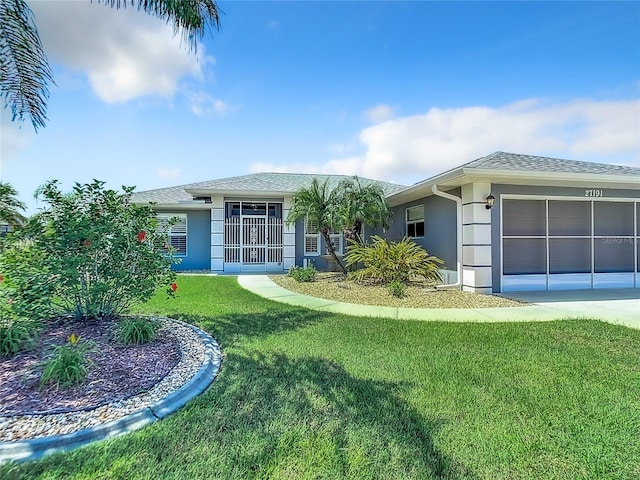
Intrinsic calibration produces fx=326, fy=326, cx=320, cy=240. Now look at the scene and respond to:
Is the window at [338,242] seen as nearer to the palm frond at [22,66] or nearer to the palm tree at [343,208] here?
the palm tree at [343,208]

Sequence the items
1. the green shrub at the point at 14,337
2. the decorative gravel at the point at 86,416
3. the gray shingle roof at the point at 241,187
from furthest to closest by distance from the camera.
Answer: the gray shingle roof at the point at 241,187, the green shrub at the point at 14,337, the decorative gravel at the point at 86,416

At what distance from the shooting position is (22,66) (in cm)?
501

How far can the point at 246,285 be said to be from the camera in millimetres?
10719

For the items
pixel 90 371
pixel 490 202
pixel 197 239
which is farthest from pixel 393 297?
pixel 197 239

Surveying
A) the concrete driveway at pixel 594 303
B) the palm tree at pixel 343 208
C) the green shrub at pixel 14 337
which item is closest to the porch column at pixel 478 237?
the concrete driveway at pixel 594 303

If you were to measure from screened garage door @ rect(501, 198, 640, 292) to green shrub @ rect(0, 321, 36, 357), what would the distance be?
1046cm

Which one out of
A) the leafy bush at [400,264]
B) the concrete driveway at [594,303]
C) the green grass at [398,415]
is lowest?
the green grass at [398,415]

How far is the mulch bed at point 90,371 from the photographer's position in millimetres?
3020

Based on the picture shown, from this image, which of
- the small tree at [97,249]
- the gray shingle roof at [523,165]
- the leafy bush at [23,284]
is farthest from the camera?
the gray shingle roof at [523,165]

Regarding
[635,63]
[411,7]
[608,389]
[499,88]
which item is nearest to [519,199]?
[499,88]

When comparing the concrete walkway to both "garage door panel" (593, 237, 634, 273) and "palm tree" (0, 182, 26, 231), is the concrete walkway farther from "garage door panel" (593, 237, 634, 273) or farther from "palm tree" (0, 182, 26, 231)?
"palm tree" (0, 182, 26, 231)

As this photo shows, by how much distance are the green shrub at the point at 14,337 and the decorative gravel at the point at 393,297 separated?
599 cm

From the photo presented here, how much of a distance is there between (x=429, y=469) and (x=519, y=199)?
9306 millimetres

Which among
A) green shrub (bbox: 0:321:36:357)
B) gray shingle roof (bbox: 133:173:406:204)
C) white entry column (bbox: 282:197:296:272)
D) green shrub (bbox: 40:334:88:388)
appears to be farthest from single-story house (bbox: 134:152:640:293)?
green shrub (bbox: 0:321:36:357)
